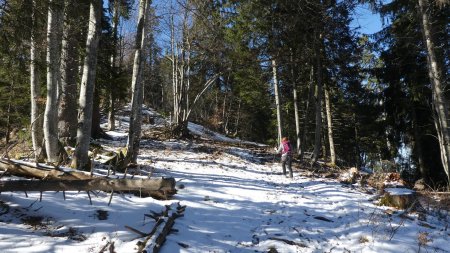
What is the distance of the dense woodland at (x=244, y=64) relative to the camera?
988 cm

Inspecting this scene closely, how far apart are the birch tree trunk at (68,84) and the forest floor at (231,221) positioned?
3.11m

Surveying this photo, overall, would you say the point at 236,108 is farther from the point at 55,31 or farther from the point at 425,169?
the point at 55,31

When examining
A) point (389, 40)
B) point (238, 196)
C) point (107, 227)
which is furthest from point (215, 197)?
point (389, 40)

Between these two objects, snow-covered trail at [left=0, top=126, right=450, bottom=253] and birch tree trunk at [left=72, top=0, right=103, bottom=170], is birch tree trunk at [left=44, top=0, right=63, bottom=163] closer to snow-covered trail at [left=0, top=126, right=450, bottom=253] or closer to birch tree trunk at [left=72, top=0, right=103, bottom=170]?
birch tree trunk at [left=72, top=0, right=103, bottom=170]

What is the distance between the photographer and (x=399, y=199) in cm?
958

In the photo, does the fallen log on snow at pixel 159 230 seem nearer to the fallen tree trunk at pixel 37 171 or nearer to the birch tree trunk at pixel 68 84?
the fallen tree trunk at pixel 37 171

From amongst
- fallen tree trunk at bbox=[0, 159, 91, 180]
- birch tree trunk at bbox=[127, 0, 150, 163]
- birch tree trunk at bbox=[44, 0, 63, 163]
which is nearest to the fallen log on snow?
fallen tree trunk at bbox=[0, 159, 91, 180]

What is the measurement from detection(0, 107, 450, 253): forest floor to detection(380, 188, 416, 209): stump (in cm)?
30

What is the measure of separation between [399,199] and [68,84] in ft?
Answer: 36.2

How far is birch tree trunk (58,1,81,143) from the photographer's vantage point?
1216 centimetres

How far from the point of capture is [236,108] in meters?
40.9

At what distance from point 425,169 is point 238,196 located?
14.4 meters

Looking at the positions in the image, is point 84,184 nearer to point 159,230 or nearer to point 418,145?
point 159,230

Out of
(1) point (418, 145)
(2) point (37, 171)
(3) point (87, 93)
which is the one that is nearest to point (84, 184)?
(2) point (37, 171)
